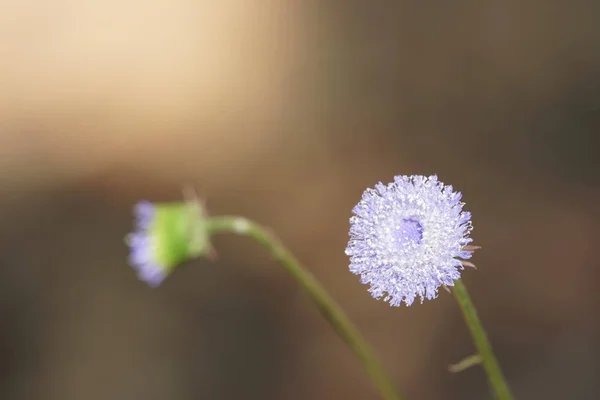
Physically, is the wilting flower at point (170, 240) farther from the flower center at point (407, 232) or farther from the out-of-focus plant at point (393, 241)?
the flower center at point (407, 232)

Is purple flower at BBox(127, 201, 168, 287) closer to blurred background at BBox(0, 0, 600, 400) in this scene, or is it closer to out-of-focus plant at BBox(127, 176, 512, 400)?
out-of-focus plant at BBox(127, 176, 512, 400)

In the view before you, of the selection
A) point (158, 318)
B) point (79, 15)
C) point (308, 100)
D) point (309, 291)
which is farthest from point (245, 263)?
point (309, 291)

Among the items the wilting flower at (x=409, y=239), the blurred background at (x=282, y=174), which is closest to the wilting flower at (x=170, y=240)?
the wilting flower at (x=409, y=239)

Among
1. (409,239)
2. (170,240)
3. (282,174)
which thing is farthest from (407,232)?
(282,174)

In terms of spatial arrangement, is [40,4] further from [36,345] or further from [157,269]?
[157,269]

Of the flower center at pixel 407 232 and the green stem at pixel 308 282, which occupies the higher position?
the green stem at pixel 308 282
